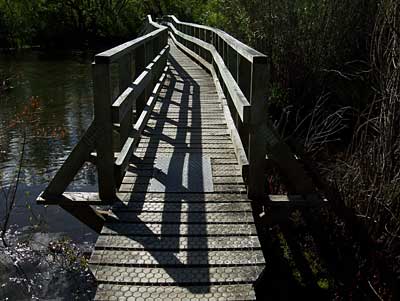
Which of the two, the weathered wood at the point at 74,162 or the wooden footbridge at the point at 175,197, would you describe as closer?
the wooden footbridge at the point at 175,197

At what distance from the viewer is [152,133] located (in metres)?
7.20

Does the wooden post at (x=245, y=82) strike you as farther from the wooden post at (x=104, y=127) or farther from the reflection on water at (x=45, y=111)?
the reflection on water at (x=45, y=111)

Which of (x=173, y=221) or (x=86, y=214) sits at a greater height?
(x=173, y=221)

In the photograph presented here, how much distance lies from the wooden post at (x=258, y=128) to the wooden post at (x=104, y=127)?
4.17 ft

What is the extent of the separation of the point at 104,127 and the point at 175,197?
3.09ft

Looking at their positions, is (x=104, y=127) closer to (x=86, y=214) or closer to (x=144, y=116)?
(x=86, y=214)

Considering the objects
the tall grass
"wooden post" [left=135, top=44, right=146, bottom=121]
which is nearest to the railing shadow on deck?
"wooden post" [left=135, top=44, right=146, bottom=121]

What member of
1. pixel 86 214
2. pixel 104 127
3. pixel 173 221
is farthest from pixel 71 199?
pixel 173 221

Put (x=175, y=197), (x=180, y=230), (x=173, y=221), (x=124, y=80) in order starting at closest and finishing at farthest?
(x=180, y=230)
(x=173, y=221)
(x=175, y=197)
(x=124, y=80)

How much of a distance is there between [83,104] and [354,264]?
1178 cm

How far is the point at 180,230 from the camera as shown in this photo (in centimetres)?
429

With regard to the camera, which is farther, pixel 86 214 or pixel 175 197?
pixel 86 214

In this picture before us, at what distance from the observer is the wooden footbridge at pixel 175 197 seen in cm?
364

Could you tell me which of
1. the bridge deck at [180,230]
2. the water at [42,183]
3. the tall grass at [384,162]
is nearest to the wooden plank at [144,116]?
the bridge deck at [180,230]
